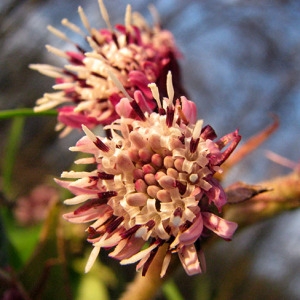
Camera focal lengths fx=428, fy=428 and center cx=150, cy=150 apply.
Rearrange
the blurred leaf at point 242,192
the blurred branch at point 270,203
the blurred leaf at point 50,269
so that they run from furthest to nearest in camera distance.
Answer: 1. the blurred leaf at point 50,269
2. the blurred branch at point 270,203
3. the blurred leaf at point 242,192

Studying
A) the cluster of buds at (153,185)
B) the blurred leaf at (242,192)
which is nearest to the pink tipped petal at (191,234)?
the cluster of buds at (153,185)

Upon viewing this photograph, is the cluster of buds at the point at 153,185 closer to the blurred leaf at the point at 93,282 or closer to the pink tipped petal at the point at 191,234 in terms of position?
the pink tipped petal at the point at 191,234

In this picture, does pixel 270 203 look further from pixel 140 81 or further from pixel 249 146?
pixel 140 81

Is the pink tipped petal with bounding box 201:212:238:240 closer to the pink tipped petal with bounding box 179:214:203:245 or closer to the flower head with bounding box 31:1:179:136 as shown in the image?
the pink tipped petal with bounding box 179:214:203:245

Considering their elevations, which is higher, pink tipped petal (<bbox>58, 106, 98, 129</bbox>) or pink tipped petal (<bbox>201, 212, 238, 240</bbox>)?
pink tipped petal (<bbox>58, 106, 98, 129</bbox>)

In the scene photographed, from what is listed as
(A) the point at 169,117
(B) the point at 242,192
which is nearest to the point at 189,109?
(A) the point at 169,117

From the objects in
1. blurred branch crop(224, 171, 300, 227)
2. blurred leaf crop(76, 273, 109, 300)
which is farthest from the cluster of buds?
blurred leaf crop(76, 273, 109, 300)
